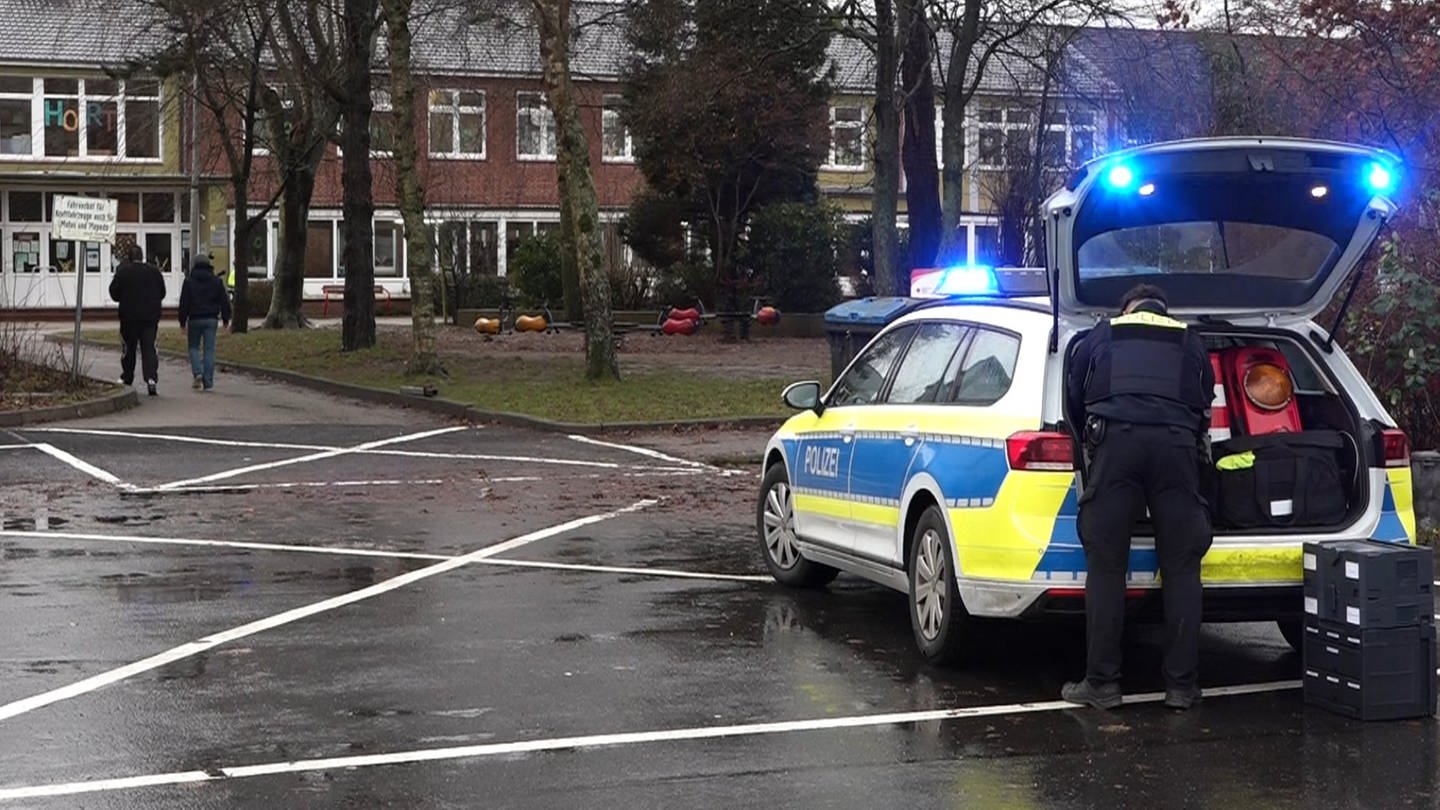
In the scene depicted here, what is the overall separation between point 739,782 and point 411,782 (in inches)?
43.9

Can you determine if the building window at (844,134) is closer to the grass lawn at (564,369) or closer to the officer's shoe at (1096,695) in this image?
the grass lawn at (564,369)

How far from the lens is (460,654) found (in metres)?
8.96

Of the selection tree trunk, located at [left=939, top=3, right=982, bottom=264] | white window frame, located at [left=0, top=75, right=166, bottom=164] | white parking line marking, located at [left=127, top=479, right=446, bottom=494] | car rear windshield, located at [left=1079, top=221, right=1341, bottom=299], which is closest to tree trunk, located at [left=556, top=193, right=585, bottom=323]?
tree trunk, located at [left=939, top=3, right=982, bottom=264]

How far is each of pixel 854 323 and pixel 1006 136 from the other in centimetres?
2403

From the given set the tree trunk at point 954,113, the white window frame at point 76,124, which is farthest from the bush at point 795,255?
the white window frame at point 76,124

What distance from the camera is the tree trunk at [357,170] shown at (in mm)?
30875

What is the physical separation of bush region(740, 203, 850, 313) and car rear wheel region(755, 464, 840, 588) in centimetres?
3018

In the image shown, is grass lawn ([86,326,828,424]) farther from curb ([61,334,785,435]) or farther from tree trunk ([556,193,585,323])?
tree trunk ([556,193,585,323])

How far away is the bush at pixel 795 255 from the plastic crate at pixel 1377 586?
3357 cm

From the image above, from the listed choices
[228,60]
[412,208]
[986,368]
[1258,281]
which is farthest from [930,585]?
[228,60]

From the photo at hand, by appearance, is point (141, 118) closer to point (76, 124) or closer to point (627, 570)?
point (76, 124)

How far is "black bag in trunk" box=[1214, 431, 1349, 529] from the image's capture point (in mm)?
8305

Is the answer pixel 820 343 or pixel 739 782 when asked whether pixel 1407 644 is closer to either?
pixel 739 782

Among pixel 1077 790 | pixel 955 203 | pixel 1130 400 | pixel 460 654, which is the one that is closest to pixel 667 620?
pixel 460 654
